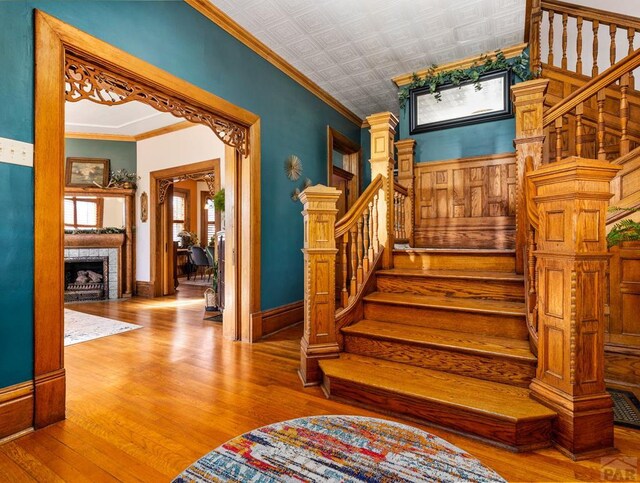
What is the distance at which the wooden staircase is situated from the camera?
5.44 ft

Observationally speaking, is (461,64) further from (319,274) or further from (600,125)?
(319,274)

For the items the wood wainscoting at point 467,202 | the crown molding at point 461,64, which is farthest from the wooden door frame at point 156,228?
the wood wainscoting at point 467,202

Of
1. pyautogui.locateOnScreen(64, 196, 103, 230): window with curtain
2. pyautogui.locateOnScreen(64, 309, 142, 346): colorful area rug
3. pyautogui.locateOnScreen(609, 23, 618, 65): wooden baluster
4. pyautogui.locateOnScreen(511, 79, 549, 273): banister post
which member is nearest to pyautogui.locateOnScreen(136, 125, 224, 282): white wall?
pyautogui.locateOnScreen(64, 196, 103, 230): window with curtain

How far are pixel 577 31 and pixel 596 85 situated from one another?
1876mm

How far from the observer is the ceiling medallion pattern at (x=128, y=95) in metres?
2.07

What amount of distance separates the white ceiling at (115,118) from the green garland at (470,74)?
3856 mm

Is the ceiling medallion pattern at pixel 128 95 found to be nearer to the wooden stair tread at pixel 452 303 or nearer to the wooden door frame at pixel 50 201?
the wooden door frame at pixel 50 201

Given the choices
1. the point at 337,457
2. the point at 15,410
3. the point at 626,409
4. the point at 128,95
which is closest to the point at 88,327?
the point at 15,410

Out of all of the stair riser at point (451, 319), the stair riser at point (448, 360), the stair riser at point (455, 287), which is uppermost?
the stair riser at point (455, 287)

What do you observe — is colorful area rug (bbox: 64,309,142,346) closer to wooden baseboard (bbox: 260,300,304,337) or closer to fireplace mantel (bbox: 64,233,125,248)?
wooden baseboard (bbox: 260,300,304,337)

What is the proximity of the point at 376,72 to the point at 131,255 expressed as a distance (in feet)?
17.5

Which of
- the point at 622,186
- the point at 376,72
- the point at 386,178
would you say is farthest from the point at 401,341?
the point at 376,72

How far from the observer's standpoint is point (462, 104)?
4.43m

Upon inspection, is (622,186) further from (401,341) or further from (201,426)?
(201,426)
